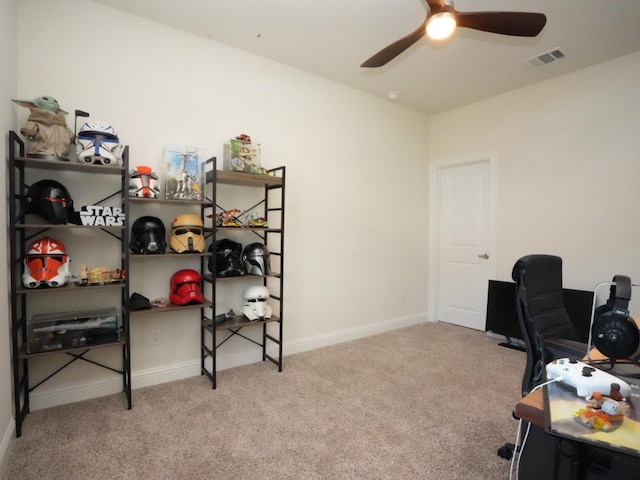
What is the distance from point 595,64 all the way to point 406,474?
12.8 ft

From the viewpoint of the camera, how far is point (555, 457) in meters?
1.30

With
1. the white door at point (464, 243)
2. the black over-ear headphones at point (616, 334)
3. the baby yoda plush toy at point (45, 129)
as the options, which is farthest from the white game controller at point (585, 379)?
the white door at point (464, 243)

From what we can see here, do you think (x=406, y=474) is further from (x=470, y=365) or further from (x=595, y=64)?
(x=595, y=64)

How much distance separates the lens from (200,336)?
9.39ft

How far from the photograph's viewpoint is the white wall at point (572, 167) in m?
3.05

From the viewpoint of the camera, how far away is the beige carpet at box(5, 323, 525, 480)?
1746 mm

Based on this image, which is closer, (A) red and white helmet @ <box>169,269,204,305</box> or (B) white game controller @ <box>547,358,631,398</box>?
(B) white game controller @ <box>547,358,631,398</box>

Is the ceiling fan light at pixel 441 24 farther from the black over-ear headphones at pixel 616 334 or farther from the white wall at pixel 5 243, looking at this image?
the white wall at pixel 5 243

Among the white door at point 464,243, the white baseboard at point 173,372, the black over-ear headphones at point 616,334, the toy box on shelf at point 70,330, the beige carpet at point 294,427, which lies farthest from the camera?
the white door at point 464,243

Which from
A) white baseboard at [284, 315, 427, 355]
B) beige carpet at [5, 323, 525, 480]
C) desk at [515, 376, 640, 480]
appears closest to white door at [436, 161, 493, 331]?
white baseboard at [284, 315, 427, 355]

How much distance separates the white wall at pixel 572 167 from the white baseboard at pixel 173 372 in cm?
199

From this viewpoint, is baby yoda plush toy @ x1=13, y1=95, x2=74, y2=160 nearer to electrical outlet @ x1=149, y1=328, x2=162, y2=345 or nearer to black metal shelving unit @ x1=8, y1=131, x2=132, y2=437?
black metal shelving unit @ x1=8, y1=131, x2=132, y2=437

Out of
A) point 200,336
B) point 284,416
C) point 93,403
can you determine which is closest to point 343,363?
point 284,416

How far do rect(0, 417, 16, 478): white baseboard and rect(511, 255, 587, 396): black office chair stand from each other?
2630 mm
